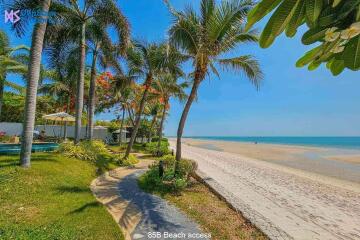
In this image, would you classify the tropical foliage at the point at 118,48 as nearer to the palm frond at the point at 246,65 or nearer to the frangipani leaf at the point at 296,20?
the palm frond at the point at 246,65

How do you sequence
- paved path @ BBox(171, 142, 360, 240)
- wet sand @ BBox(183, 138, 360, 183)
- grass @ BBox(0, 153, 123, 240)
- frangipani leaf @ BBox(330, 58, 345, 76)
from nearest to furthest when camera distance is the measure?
frangipani leaf @ BBox(330, 58, 345, 76) → grass @ BBox(0, 153, 123, 240) → paved path @ BBox(171, 142, 360, 240) → wet sand @ BBox(183, 138, 360, 183)

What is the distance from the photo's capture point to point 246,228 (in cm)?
651

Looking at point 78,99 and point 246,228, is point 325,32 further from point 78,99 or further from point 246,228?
point 78,99

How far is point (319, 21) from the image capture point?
146 centimetres

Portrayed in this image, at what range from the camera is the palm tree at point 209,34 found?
9.77m

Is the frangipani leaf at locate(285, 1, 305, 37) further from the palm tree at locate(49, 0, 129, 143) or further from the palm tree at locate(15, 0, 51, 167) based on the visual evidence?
the palm tree at locate(49, 0, 129, 143)

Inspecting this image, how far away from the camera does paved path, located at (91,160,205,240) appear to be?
6254 millimetres

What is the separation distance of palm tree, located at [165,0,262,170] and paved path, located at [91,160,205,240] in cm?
256

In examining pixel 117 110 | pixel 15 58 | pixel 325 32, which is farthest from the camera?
pixel 117 110

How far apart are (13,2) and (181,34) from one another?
6765 mm

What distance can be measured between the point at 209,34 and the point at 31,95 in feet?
21.5

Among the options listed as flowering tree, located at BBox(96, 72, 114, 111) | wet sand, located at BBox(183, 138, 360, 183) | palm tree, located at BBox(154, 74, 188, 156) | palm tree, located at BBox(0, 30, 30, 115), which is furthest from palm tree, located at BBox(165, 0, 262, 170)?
flowering tree, located at BBox(96, 72, 114, 111)

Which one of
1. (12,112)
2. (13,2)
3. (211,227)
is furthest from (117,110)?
(211,227)

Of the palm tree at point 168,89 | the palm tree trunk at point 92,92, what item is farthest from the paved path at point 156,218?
the palm tree at point 168,89
